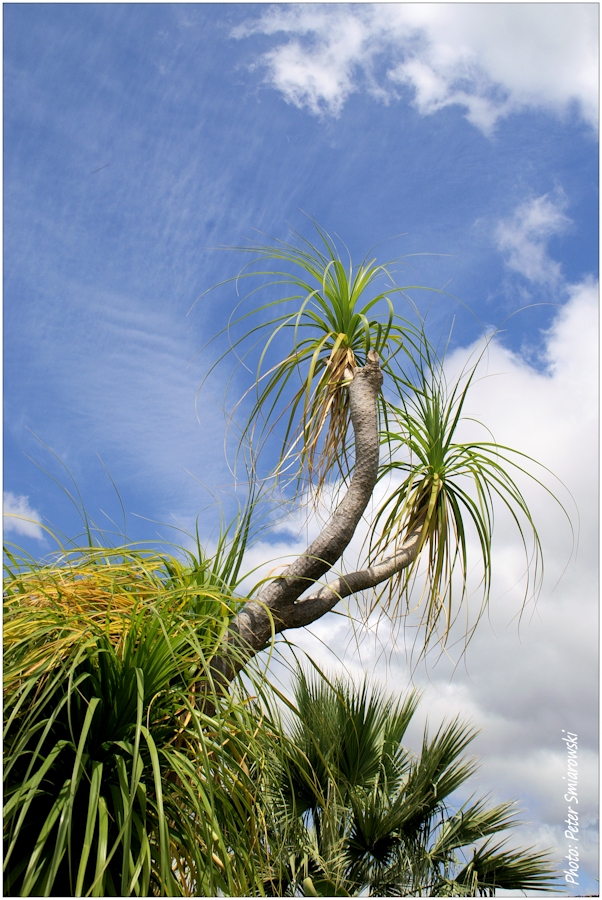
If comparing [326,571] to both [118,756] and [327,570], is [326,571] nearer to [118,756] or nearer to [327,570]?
[327,570]

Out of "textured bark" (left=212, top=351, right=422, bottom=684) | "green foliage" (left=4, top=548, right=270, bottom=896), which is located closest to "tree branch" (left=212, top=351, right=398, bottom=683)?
"textured bark" (left=212, top=351, right=422, bottom=684)

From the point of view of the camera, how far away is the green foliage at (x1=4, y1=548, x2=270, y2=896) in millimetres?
1779

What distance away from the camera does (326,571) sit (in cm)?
269

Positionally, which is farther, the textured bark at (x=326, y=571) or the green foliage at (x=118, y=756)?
the textured bark at (x=326, y=571)

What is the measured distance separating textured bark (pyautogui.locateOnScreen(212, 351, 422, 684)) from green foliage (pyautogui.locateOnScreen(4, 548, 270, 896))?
0.61 feet

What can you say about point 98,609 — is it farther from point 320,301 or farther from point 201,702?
point 320,301

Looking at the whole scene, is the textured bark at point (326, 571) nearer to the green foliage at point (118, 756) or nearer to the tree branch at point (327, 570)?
the tree branch at point (327, 570)

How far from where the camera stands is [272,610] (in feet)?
8.61

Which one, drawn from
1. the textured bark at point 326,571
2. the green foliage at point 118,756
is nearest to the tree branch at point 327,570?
the textured bark at point 326,571

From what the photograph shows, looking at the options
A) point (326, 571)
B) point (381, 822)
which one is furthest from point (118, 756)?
point (381, 822)

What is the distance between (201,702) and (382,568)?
3.64 ft

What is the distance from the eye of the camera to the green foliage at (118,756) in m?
1.78

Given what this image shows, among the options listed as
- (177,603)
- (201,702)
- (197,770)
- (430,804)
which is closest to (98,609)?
(177,603)

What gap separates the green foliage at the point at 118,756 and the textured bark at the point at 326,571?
0.19 metres
